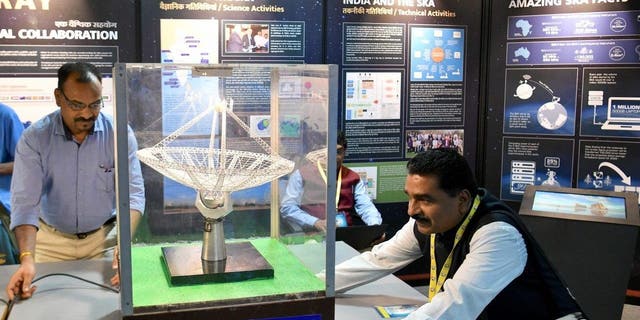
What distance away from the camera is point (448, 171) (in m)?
2.30

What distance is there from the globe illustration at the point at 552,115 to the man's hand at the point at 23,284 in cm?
384

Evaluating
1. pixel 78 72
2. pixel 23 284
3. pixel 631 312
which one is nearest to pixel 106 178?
pixel 78 72

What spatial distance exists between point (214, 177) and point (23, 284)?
0.95 meters

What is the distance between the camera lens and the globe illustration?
4.99 metres

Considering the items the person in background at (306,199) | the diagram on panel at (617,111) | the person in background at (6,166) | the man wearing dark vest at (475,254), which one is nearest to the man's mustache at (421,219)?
the man wearing dark vest at (475,254)

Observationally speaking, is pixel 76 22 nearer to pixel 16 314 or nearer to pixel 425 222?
pixel 16 314

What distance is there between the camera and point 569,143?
16.4 feet

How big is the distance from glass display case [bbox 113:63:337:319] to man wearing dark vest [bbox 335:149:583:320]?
0.45 metres

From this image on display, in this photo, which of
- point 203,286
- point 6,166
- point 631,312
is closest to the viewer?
point 203,286

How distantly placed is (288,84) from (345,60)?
2.87 meters

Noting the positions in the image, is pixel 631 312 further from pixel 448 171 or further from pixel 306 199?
pixel 306 199

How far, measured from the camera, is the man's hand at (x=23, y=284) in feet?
7.71

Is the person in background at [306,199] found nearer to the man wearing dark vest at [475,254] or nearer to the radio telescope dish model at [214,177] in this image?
the radio telescope dish model at [214,177]

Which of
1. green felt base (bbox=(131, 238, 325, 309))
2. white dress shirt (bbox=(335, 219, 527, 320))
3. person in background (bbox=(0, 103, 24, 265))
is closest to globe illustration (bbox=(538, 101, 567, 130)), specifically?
white dress shirt (bbox=(335, 219, 527, 320))
